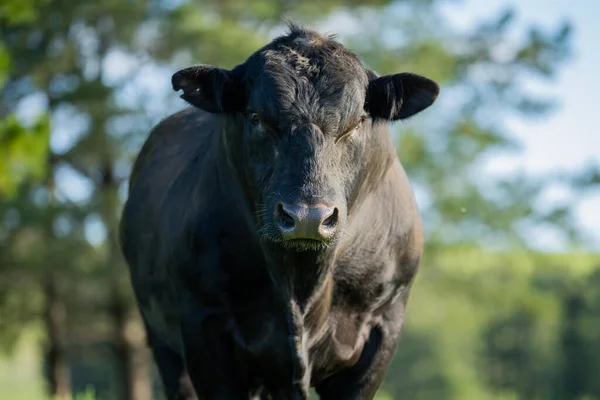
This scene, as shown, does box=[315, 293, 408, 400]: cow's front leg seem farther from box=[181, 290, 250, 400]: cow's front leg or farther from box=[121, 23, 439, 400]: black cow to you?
box=[181, 290, 250, 400]: cow's front leg

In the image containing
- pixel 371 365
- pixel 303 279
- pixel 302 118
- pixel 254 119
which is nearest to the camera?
pixel 302 118

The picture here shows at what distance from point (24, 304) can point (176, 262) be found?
74.6 ft

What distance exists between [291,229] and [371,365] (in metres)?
1.53

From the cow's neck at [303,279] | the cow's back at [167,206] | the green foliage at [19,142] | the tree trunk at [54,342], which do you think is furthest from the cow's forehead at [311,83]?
the tree trunk at [54,342]

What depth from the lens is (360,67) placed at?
490 cm

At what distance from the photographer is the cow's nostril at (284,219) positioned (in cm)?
421

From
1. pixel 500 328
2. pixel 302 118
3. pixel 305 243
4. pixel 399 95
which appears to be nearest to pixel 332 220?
pixel 305 243

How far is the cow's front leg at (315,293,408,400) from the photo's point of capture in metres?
5.48

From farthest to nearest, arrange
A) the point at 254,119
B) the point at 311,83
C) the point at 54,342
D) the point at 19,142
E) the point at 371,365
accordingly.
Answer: the point at 54,342 < the point at 19,142 < the point at 371,365 < the point at 254,119 < the point at 311,83

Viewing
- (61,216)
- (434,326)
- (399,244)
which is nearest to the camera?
(399,244)

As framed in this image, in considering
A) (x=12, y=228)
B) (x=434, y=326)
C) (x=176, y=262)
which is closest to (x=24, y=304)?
(x=12, y=228)

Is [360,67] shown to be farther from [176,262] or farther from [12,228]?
[12,228]

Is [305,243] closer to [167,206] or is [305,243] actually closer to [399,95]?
[399,95]

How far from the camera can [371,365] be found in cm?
546
